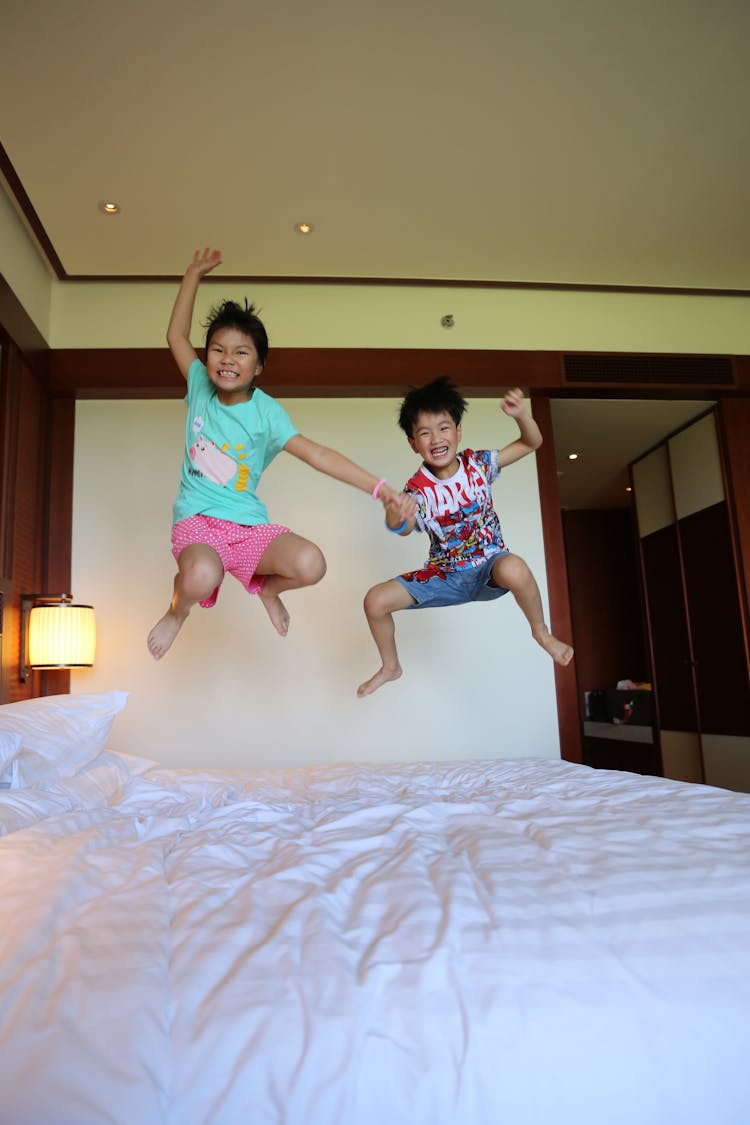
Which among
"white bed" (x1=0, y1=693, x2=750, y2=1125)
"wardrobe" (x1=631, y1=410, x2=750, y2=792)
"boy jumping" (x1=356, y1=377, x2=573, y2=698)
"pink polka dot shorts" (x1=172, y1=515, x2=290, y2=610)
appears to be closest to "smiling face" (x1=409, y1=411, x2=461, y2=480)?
"boy jumping" (x1=356, y1=377, x2=573, y2=698)

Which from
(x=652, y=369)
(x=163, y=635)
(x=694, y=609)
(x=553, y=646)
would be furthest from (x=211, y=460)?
(x=694, y=609)

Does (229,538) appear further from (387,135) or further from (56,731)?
(387,135)

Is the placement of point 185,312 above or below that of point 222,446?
above

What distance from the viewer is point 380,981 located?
880 millimetres

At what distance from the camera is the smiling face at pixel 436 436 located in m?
2.76

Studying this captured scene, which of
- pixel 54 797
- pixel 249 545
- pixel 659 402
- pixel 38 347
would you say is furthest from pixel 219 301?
pixel 54 797

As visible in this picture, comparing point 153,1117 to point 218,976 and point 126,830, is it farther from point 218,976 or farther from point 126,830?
point 126,830

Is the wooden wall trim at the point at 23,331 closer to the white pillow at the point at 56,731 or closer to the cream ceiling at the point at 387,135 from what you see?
the cream ceiling at the point at 387,135

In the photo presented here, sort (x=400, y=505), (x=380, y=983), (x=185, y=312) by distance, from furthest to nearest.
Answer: (x=185, y=312)
(x=400, y=505)
(x=380, y=983)

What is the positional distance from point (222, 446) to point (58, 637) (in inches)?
55.7

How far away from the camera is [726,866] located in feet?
3.83

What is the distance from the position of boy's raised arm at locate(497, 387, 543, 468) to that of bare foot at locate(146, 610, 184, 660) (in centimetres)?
124

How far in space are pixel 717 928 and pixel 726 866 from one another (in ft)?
0.65

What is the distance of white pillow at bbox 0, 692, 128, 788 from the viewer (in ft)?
6.21
